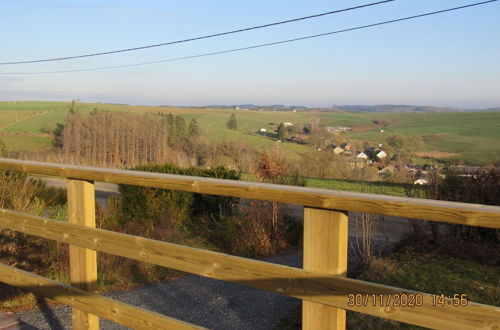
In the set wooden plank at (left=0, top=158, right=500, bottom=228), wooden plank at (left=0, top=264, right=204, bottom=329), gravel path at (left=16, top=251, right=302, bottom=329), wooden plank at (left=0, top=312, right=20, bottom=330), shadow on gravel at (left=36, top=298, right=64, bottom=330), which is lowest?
gravel path at (left=16, top=251, right=302, bottom=329)

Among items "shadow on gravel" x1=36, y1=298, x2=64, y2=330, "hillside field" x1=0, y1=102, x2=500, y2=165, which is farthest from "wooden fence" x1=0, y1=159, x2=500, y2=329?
"hillside field" x1=0, y1=102, x2=500, y2=165

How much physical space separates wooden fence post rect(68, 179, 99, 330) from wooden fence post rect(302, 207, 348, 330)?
1378 millimetres

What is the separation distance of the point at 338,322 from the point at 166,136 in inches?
1166

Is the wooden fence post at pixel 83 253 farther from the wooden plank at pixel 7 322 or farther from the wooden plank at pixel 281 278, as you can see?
the wooden plank at pixel 7 322

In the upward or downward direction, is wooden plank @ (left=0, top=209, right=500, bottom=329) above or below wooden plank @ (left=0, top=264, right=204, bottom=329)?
above

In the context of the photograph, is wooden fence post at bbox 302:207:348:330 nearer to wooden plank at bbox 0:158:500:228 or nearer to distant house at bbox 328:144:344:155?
wooden plank at bbox 0:158:500:228

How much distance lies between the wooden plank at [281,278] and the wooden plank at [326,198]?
0.80 feet

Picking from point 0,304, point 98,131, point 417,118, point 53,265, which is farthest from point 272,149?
point 417,118

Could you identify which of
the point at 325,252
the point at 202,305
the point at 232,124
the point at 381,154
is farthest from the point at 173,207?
→ the point at 232,124

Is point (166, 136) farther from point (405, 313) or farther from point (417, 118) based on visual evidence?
point (417, 118)

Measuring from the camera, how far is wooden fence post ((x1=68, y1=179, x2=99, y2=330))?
8.40 ft

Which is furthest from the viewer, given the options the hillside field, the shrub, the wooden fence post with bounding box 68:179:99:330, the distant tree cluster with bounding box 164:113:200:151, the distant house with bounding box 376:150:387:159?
the hillside field

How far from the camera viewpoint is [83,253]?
259 centimetres

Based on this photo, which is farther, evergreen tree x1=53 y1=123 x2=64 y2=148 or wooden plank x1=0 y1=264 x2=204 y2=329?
evergreen tree x1=53 y1=123 x2=64 y2=148
